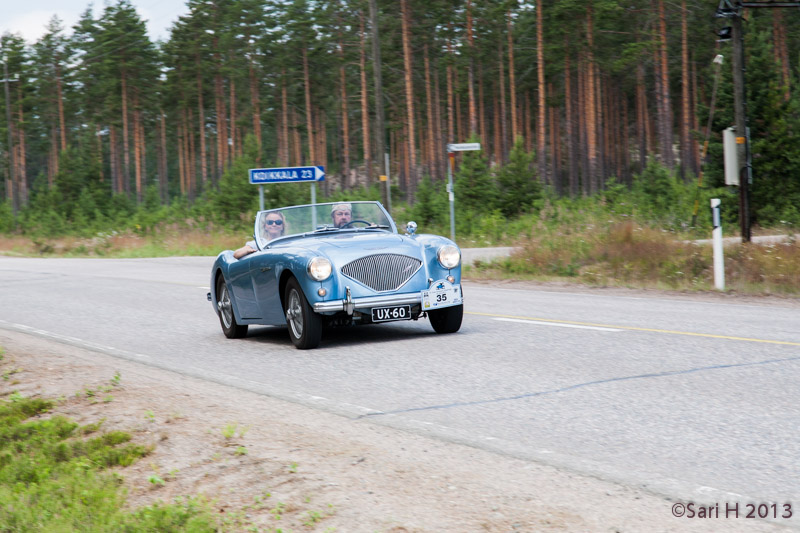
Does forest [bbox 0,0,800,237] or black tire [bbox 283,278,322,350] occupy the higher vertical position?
forest [bbox 0,0,800,237]

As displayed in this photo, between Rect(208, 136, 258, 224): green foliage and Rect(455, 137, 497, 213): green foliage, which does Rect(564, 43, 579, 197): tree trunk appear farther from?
Rect(455, 137, 497, 213): green foliage

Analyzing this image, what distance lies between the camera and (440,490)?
4.20 meters

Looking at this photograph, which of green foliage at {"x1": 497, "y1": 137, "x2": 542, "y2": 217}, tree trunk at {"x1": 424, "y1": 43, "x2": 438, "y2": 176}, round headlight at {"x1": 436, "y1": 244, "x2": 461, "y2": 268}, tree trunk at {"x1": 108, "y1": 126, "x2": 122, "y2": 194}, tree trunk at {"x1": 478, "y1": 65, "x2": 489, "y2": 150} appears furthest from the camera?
tree trunk at {"x1": 108, "y1": 126, "x2": 122, "y2": 194}

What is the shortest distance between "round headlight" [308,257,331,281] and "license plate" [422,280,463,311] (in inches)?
41.7

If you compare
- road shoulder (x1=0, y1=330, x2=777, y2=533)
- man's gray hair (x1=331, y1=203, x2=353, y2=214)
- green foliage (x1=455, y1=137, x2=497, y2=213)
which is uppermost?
green foliage (x1=455, y1=137, x2=497, y2=213)

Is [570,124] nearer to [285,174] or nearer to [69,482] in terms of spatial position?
[285,174]

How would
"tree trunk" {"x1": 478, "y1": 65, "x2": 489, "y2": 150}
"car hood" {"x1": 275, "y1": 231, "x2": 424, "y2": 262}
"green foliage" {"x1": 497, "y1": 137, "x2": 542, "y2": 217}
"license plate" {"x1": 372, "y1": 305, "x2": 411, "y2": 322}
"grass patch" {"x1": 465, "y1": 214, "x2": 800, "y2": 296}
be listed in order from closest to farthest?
"license plate" {"x1": 372, "y1": 305, "x2": 411, "y2": 322}, "car hood" {"x1": 275, "y1": 231, "x2": 424, "y2": 262}, "grass patch" {"x1": 465, "y1": 214, "x2": 800, "y2": 296}, "green foliage" {"x1": 497, "y1": 137, "x2": 542, "y2": 217}, "tree trunk" {"x1": 478, "y1": 65, "x2": 489, "y2": 150}

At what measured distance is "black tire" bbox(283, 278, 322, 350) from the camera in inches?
359

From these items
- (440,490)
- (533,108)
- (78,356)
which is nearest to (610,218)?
(78,356)

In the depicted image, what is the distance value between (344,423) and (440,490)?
5.73ft

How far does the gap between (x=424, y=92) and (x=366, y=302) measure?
2597 inches

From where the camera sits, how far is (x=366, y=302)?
29.9ft

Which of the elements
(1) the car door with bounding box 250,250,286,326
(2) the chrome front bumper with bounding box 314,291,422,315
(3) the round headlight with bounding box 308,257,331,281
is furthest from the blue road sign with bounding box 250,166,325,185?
(3) the round headlight with bounding box 308,257,331,281

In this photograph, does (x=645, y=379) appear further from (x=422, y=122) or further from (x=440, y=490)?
(x=422, y=122)
